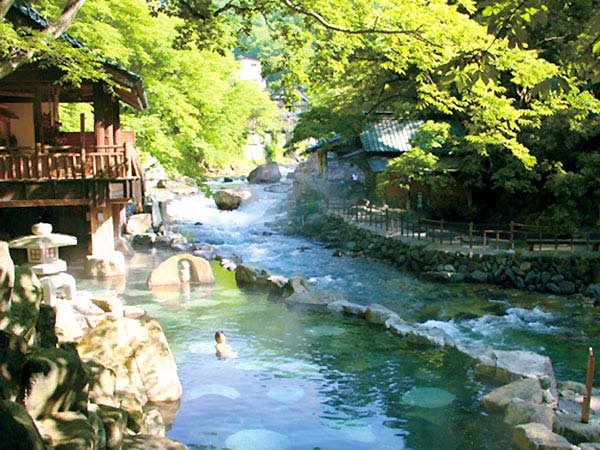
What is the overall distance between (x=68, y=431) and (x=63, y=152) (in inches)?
552

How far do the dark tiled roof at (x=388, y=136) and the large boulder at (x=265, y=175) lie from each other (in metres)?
18.5

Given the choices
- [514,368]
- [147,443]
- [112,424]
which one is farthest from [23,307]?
[514,368]

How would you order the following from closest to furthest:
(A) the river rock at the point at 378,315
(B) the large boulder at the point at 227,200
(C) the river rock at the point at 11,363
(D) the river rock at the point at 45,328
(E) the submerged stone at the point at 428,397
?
1. (C) the river rock at the point at 11,363
2. (D) the river rock at the point at 45,328
3. (E) the submerged stone at the point at 428,397
4. (A) the river rock at the point at 378,315
5. (B) the large boulder at the point at 227,200

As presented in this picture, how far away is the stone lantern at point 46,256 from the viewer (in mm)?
13739

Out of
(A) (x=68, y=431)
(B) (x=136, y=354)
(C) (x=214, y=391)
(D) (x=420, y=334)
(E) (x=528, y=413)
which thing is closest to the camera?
(A) (x=68, y=431)

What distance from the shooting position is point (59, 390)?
5.98 m

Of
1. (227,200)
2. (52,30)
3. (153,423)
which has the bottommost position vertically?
(153,423)

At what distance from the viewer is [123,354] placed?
10195 mm

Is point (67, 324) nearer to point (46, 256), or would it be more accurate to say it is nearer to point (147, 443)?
point (46, 256)

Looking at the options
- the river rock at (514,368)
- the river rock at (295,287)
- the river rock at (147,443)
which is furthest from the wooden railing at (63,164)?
the river rock at (514,368)

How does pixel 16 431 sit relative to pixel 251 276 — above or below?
above

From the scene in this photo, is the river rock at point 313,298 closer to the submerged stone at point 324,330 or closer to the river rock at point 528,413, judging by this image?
the submerged stone at point 324,330

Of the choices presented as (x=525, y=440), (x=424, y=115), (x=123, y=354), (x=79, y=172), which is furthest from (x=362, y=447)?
(x=424, y=115)

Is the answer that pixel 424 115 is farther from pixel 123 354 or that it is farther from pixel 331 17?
Answer: pixel 123 354
